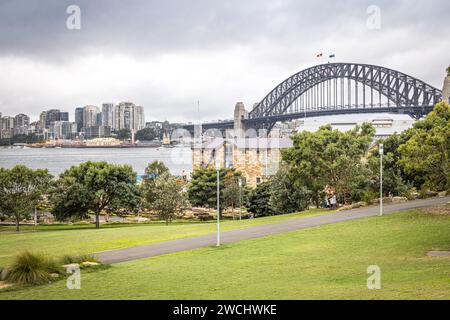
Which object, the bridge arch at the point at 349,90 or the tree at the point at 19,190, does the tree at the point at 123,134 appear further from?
the tree at the point at 19,190

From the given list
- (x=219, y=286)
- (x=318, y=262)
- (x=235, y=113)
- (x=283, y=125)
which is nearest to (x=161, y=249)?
(x=318, y=262)

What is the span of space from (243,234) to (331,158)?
16.6 meters

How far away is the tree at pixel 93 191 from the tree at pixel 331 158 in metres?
15.1

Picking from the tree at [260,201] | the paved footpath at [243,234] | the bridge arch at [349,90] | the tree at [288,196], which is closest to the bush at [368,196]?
the paved footpath at [243,234]

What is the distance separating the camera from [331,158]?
39.3 m

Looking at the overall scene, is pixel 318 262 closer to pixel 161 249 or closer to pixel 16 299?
pixel 161 249

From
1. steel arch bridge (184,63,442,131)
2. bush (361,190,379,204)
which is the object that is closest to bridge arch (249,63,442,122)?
steel arch bridge (184,63,442,131)

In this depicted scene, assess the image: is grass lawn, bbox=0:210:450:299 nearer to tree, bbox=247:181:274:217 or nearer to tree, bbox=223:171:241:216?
tree, bbox=247:181:274:217

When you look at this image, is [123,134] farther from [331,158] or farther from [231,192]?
[331,158]

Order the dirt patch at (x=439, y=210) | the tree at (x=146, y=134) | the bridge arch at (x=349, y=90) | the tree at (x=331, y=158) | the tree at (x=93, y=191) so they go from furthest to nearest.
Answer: the tree at (x=146, y=134) → the bridge arch at (x=349, y=90) → the tree at (x=93, y=191) → the tree at (x=331, y=158) → the dirt patch at (x=439, y=210)

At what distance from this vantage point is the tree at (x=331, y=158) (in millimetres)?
38656

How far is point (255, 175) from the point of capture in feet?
269

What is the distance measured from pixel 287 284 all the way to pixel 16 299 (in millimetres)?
6019

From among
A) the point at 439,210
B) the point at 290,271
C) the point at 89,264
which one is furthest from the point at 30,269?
the point at 439,210
